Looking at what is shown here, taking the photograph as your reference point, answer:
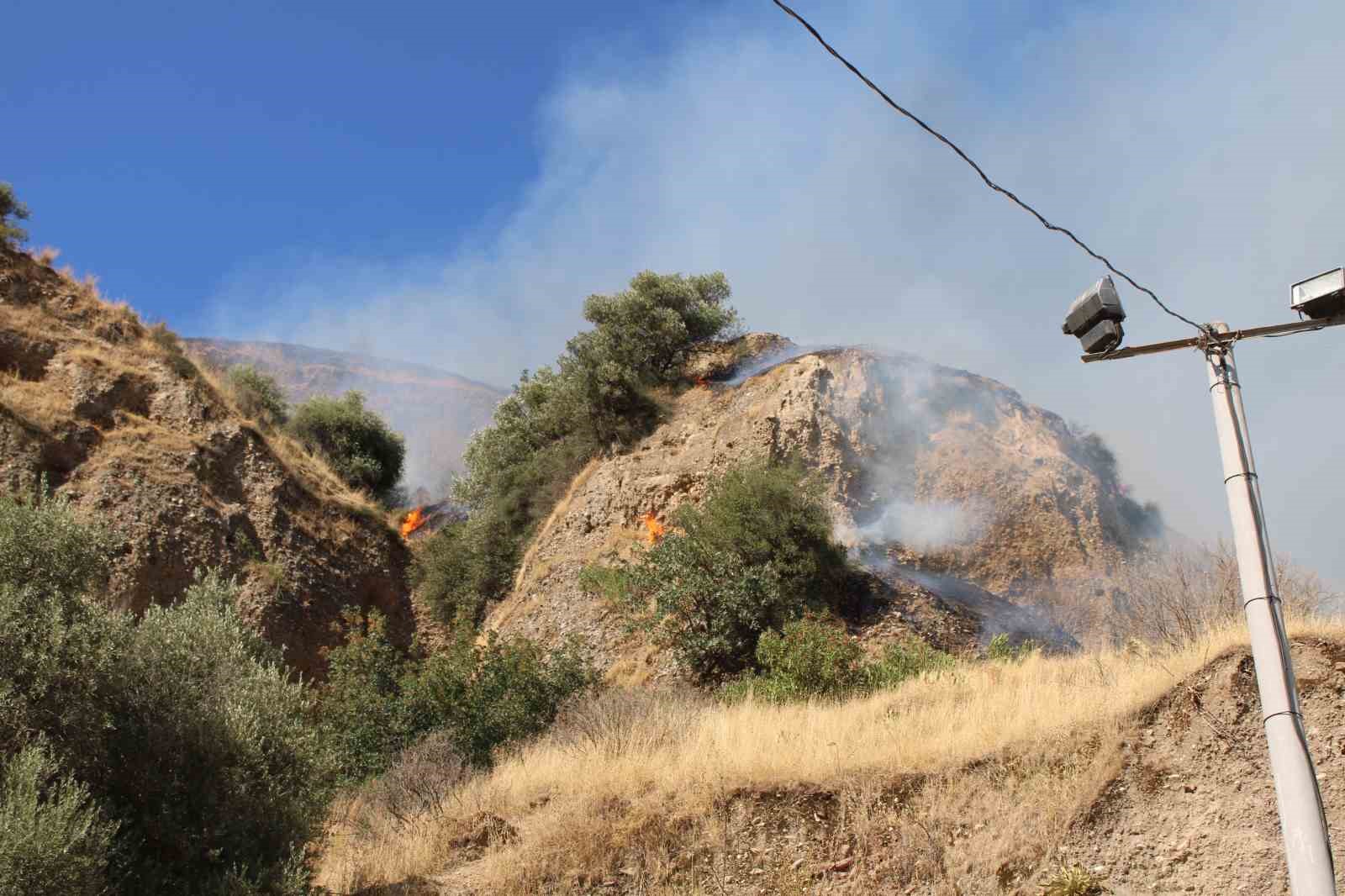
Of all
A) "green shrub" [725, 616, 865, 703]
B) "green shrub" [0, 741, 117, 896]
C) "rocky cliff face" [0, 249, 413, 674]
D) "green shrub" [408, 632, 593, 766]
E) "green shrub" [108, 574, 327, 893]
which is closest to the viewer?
"green shrub" [0, 741, 117, 896]

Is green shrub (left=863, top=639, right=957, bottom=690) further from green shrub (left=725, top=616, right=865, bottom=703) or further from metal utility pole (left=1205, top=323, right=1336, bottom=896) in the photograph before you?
metal utility pole (left=1205, top=323, right=1336, bottom=896)

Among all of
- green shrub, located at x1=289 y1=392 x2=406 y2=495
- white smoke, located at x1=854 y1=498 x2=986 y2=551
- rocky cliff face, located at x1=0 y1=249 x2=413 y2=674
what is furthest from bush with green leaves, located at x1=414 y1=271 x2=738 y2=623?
white smoke, located at x1=854 y1=498 x2=986 y2=551

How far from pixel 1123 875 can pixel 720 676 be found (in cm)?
1026

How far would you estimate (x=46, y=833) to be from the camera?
1059 cm

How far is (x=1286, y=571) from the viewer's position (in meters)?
19.0

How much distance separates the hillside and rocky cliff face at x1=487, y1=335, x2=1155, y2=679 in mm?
66765

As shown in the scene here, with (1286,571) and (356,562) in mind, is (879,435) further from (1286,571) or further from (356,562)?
(356,562)

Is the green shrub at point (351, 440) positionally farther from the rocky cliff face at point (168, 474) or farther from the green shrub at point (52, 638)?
the green shrub at point (52, 638)

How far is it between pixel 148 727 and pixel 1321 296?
11998 mm

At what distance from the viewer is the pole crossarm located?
24.9 feet

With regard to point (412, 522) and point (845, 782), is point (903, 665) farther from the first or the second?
point (412, 522)

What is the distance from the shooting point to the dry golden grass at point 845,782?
12297 millimetres

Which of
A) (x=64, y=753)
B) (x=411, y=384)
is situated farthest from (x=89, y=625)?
(x=411, y=384)

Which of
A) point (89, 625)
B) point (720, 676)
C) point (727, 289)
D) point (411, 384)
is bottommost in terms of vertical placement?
point (720, 676)
